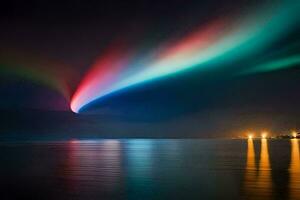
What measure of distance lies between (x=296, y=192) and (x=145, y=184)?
11.0 meters

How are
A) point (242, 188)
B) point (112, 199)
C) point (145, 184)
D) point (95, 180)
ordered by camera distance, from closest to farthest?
point (112, 199) → point (242, 188) → point (145, 184) → point (95, 180)

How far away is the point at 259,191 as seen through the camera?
81.8ft

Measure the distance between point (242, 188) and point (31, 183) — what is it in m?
16.1

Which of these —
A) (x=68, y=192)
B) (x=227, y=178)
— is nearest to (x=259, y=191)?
(x=227, y=178)

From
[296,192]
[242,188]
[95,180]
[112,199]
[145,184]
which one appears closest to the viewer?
[112,199]

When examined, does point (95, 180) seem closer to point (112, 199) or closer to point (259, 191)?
point (112, 199)

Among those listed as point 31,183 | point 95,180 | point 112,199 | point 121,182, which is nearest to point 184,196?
point 112,199

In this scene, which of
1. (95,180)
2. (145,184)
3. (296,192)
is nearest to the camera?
(296,192)

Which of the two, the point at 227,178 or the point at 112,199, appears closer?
the point at 112,199

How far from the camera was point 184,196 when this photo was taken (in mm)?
23375

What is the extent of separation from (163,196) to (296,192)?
8.41 metres

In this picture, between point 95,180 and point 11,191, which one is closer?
point 11,191

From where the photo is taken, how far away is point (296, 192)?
79.1 ft

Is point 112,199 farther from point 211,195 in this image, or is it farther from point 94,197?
point 211,195
